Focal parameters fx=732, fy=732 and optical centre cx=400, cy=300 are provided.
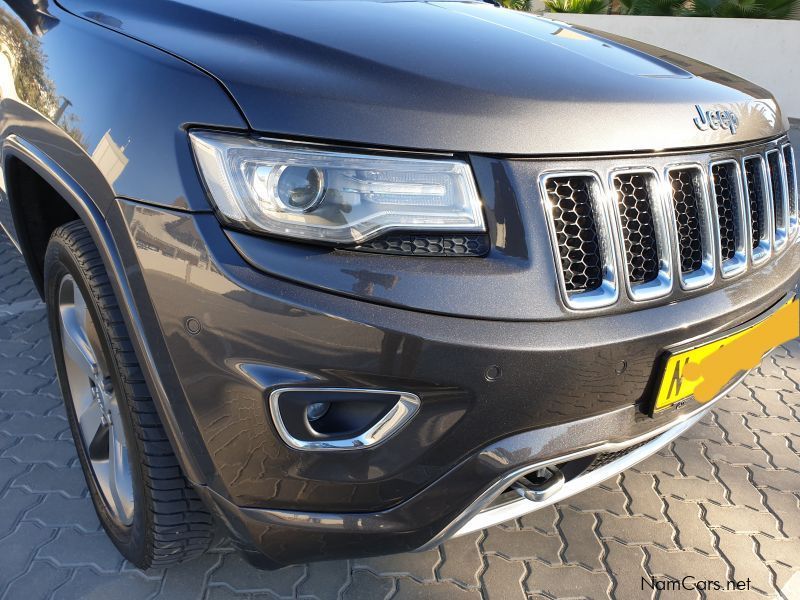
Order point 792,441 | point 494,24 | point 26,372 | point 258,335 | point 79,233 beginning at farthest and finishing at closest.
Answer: point 26,372
point 792,441
point 494,24
point 79,233
point 258,335

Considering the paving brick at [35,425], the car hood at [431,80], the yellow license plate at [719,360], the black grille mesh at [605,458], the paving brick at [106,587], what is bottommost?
the paving brick at [35,425]

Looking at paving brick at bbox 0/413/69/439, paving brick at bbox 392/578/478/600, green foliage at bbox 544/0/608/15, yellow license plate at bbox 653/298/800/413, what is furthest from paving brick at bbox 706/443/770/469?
green foliage at bbox 544/0/608/15

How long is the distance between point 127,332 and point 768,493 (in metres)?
2.02

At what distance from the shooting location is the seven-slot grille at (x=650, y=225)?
1.42m

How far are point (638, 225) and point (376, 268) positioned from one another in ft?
1.93

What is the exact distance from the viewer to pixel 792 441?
2.64 metres

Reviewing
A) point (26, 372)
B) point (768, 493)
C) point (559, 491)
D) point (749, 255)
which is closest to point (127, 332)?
point (559, 491)

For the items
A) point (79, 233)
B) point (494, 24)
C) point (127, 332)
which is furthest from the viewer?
point (494, 24)

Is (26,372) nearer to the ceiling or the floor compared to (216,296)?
nearer to the floor

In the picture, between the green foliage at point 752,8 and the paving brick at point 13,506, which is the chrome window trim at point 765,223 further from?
the green foliage at point 752,8

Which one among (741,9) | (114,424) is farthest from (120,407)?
(741,9)

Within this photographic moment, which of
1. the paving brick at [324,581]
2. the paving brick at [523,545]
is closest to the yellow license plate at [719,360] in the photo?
the paving brick at [523,545]

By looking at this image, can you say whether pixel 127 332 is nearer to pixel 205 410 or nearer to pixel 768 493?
pixel 205 410

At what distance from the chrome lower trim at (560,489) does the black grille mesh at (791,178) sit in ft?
1.78
